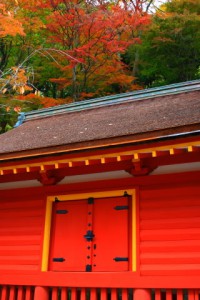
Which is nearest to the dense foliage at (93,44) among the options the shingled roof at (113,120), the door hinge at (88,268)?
the shingled roof at (113,120)

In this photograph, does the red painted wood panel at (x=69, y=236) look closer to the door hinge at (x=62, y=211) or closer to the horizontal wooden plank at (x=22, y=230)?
the door hinge at (x=62, y=211)

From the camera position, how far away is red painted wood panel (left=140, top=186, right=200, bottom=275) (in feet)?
14.9

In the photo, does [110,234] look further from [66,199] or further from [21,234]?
[21,234]

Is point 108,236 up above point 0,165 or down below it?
below

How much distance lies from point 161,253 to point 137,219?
0.55m

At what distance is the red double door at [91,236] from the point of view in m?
5.04

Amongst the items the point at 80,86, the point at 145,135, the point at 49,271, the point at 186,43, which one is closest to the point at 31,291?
the point at 49,271

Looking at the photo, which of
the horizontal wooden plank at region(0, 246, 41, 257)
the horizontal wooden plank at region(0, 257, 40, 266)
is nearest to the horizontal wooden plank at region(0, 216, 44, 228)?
the horizontal wooden plank at region(0, 246, 41, 257)

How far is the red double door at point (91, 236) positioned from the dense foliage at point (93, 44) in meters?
7.96

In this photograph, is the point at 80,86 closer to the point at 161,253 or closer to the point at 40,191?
the point at 40,191

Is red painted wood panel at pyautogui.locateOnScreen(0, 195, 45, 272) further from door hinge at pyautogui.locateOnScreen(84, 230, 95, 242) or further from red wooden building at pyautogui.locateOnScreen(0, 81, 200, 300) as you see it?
door hinge at pyautogui.locateOnScreen(84, 230, 95, 242)

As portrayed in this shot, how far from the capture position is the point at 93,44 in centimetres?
1354

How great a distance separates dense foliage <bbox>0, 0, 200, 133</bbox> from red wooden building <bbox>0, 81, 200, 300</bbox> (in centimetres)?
764

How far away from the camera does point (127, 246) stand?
16.3 ft
